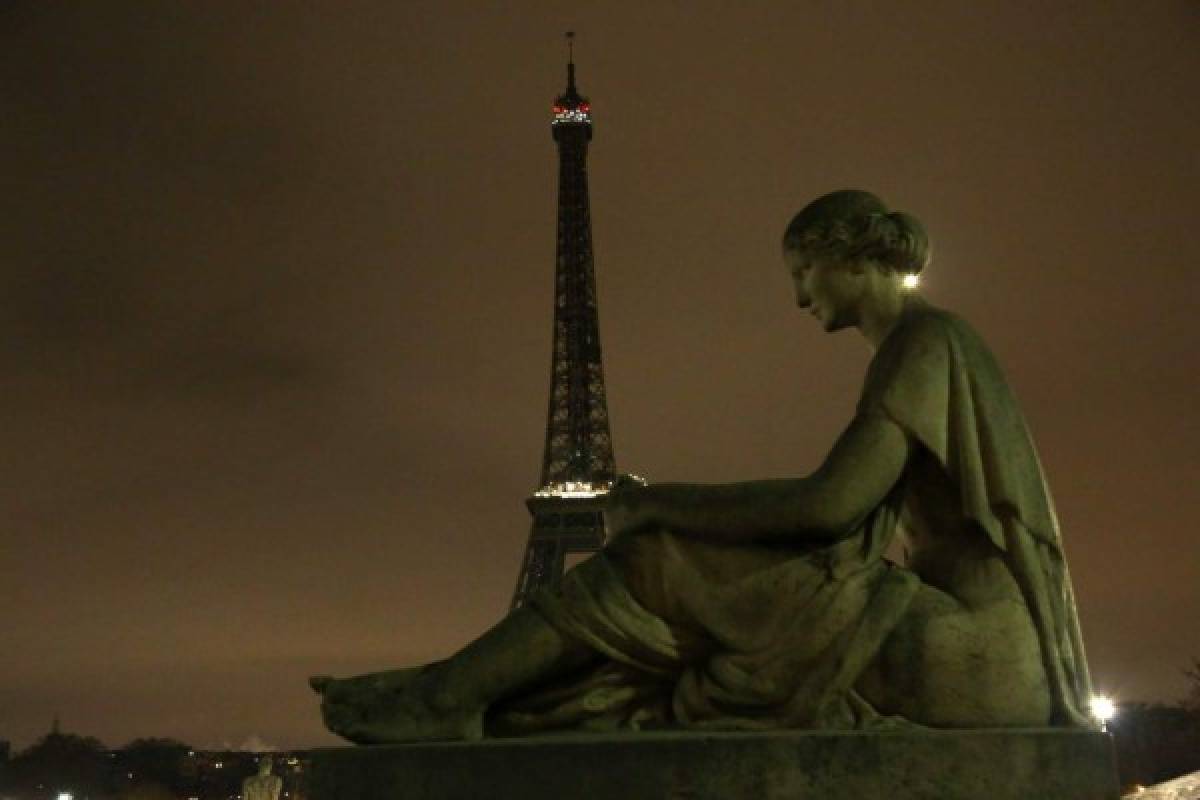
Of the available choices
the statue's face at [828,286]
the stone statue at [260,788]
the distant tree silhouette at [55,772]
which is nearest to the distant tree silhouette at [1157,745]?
the stone statue at [260,788]

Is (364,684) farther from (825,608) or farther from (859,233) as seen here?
(859,233)

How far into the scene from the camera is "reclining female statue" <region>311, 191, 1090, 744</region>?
15.2 ft

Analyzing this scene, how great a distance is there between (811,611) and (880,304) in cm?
142

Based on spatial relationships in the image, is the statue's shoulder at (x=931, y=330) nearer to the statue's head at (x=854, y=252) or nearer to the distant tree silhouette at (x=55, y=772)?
the statue's head at (x=854, y=252)

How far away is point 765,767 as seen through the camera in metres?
4.34

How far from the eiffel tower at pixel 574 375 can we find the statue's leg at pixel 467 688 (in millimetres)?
62545

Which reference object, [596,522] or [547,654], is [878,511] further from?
[596,522]

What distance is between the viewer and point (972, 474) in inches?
195

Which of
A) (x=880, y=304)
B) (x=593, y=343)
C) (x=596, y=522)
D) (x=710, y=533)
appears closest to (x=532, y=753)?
(x=710, y=533)

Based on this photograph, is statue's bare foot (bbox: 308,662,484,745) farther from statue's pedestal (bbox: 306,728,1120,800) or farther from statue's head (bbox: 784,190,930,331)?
statue's head (bbox: 784,190,930,331)

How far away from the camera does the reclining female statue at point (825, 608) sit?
4645 mm

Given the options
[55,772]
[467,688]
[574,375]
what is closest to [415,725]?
[467,688]

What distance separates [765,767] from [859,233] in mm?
2184

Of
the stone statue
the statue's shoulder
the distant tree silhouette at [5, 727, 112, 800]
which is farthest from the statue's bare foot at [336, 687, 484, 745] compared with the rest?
the distant tree silhouette at [5, 727, 112, 800]
